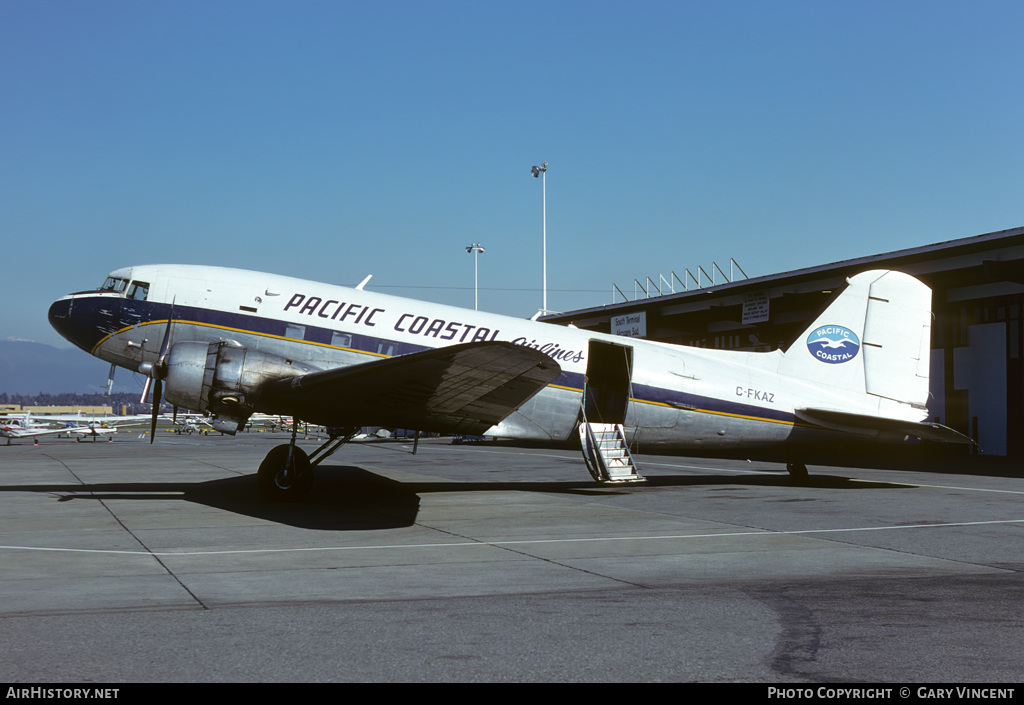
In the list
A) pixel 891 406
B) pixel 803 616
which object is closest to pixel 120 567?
pixel 803 616

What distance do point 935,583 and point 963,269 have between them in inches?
1010

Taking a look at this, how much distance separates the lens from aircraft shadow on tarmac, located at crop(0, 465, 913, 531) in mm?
12203

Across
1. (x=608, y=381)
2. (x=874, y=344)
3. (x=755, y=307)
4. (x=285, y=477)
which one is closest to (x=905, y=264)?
(x=755, y=307)

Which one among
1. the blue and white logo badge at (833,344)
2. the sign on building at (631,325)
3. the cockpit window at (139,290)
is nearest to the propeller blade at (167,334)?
the cockpit window at (139,290)

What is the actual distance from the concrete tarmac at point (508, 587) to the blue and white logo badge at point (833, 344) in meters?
3.51

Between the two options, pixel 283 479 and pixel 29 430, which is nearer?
pixel 283 479

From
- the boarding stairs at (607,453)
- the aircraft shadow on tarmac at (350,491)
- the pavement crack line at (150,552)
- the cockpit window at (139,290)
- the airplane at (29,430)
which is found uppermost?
the cockpit window at (139,290)

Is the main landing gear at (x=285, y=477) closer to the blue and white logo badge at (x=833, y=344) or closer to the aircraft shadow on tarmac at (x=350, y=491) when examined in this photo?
the aircraft shadow on tarmac at (x=350, y=491)

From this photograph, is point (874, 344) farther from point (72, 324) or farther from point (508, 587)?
point (72, 324)

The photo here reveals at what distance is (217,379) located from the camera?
12.9m

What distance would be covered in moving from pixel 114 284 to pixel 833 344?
15800 mm

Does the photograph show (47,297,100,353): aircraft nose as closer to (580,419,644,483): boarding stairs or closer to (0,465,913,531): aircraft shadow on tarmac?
(0,465,913,531): aircraft shadow on tarmac

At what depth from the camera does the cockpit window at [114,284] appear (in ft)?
49.2
